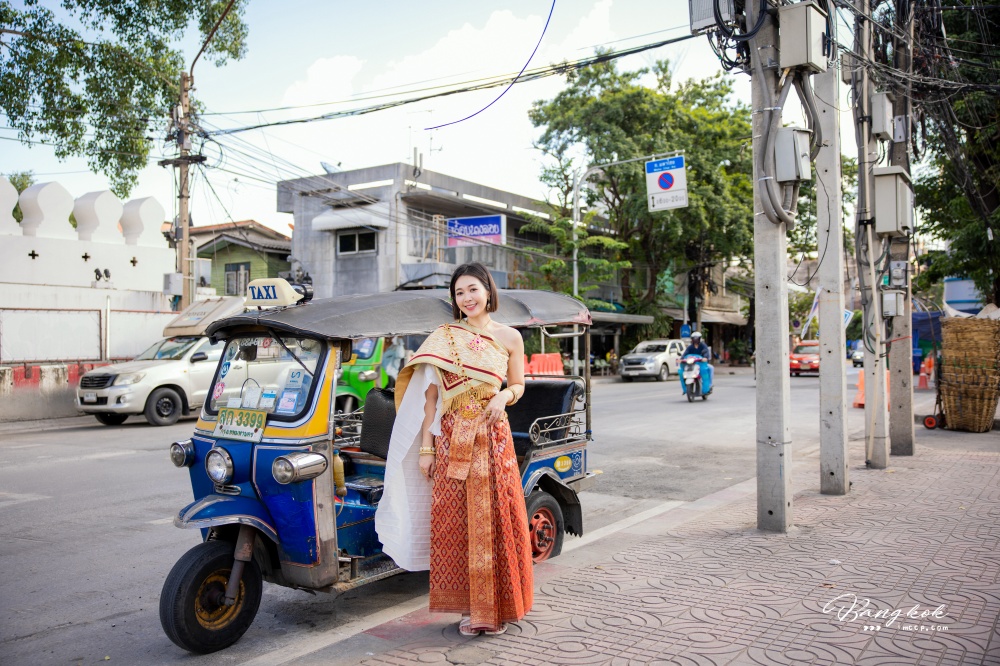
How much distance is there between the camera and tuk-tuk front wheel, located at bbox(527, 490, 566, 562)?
544cm

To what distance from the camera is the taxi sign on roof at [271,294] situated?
458cm

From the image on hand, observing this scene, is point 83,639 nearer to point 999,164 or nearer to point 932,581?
point 932,581

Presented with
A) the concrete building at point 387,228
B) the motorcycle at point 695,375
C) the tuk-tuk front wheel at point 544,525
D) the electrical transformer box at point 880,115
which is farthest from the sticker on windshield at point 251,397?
the concrete building at point 387,228

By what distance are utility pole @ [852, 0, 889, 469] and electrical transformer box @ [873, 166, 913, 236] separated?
0.32 feet

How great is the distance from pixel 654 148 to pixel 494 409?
92.2ft

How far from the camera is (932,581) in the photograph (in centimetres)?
484

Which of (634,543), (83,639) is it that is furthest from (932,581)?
(83,639)

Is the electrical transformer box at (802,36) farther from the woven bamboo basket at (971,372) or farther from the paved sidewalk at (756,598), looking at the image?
the woven bamboo basket at (971,372)

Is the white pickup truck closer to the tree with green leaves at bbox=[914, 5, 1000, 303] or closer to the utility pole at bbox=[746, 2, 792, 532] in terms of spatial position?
the utility pole at bbox=[746, 2, 792, 532]

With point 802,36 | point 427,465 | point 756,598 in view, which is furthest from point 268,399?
point 802,36

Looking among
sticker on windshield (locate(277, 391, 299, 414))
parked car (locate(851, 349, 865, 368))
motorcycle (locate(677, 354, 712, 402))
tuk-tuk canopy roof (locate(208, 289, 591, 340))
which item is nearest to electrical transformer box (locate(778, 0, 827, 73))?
tuk-tuk canopy roof (locate(208, 289, 591, 340))

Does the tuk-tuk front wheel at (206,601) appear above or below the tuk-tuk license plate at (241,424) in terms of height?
below

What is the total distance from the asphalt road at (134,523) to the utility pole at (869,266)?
152 cm

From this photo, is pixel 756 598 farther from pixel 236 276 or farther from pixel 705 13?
pixel 236 276
